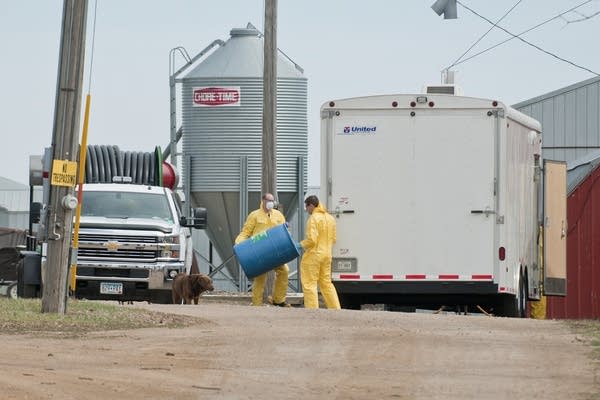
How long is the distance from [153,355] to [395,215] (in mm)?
8805

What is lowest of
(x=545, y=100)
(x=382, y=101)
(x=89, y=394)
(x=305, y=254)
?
(x=89, y=394)

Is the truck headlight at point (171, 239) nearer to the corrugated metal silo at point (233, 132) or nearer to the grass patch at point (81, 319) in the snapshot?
the grass patch at point (81, 319)

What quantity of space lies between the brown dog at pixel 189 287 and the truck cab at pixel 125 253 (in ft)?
1.64

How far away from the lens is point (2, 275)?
111 feet

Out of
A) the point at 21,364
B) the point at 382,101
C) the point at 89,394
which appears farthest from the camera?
the point at 382,101

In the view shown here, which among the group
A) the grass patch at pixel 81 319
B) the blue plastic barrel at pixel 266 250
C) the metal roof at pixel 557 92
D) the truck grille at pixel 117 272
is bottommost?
the grass patch at pixel 81 319

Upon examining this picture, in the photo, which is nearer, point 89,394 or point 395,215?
point 89,394

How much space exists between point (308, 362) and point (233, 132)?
23572mm

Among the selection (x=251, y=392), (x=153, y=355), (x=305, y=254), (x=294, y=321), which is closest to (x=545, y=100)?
(x=305, y=254)

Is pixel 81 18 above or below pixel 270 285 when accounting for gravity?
above

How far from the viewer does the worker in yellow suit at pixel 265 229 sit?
25.7 m

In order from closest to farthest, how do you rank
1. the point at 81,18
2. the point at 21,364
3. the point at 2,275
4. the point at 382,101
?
the point at 21,364, the point at 81,18, the point at 382,101, the point at 2,275

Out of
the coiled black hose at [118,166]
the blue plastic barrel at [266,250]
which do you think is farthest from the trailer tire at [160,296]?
the coiled black hose at [118,166]

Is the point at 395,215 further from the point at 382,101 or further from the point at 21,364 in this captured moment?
the point at 21,364
